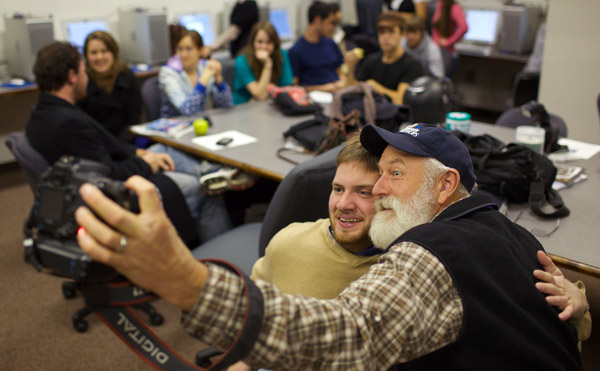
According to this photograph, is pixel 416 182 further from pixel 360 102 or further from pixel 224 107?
pixel 224 107

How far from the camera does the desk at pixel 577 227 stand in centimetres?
166

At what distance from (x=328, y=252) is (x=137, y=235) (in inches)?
29.2

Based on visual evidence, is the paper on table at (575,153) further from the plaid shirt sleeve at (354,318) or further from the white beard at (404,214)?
the plaid shirt sleeve at (354,318)

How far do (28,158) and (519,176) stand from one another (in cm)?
195

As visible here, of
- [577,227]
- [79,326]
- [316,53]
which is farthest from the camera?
[316,53]

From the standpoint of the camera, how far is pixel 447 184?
124 cm

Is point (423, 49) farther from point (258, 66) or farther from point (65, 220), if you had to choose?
point (65, 220)

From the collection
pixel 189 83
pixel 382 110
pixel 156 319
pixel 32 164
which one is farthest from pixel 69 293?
pixel 382 110

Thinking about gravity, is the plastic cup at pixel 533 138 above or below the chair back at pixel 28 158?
above

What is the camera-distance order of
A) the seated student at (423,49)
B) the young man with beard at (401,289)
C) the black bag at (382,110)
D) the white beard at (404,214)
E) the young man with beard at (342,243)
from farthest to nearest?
the seated student at (423,49) → the black bag at (382,110) → the young man with beard at (342,243) → the white beard at (404,214) → the young man with beard at (401,289)

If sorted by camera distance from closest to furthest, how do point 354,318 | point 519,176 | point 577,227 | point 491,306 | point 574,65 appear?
point 354,318, point 491,306, point 577,227, point 519,176, point 574,65

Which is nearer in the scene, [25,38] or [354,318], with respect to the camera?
[354,318]

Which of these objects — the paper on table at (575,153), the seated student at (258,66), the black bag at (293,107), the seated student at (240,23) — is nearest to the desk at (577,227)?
the paper on table at (575,153)

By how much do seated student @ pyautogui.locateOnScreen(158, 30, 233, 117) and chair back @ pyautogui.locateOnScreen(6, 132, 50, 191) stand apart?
107 centimetres
